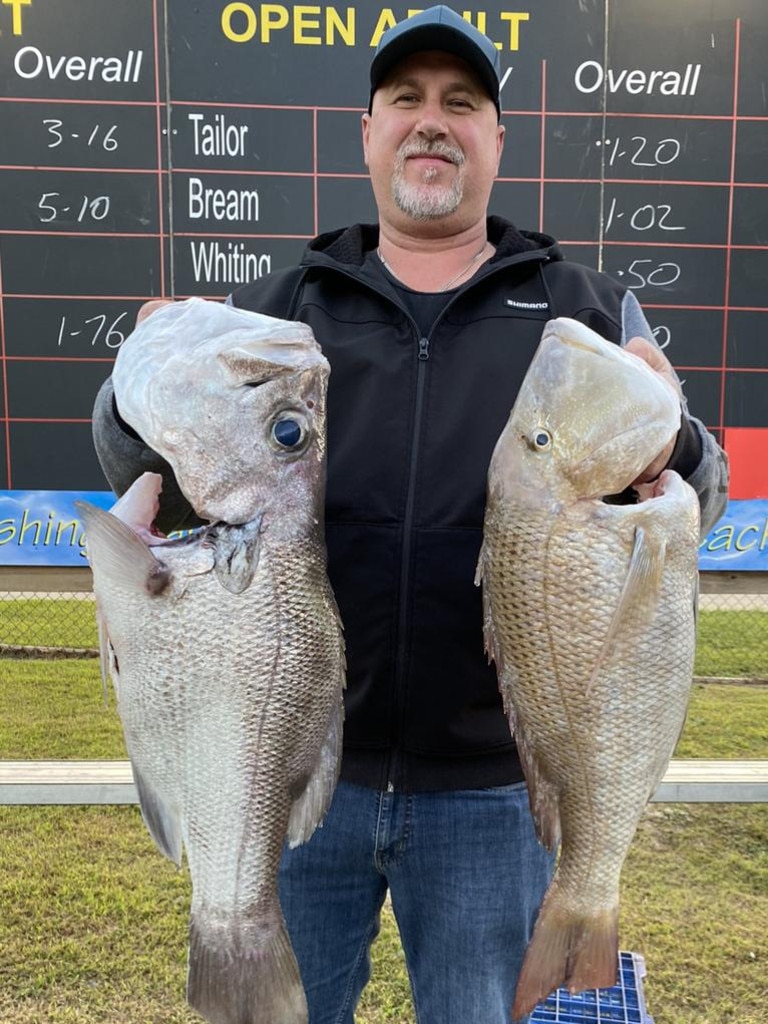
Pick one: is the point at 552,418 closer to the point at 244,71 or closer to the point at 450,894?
the point at 450,894

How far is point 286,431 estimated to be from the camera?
108cm

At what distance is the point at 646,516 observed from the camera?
111cm

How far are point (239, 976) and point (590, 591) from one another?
0.65 meters

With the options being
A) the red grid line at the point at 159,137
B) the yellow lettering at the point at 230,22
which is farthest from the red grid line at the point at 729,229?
the red grid line at the point at 159,137

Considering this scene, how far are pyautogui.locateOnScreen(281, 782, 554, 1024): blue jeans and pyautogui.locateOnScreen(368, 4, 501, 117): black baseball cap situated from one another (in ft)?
3.87

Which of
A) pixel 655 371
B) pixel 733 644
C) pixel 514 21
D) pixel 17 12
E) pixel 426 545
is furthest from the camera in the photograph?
pixel 733 644

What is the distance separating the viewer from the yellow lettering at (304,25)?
367cm

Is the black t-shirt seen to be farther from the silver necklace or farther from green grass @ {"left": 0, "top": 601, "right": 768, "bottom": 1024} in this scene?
green grass @ {"left": 0, "top": 601, "right": 768, "bottom": 1024}

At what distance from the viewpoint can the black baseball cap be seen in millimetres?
1434

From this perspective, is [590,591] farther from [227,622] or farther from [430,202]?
[430,202]

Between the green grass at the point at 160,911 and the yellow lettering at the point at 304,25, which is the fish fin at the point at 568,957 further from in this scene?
the yellow lettering at the point at 304,25

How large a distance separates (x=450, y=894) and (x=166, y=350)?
3.12 ft

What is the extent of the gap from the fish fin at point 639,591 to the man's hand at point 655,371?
111 mm

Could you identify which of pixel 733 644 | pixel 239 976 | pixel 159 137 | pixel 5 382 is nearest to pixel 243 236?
pixel 159 137
